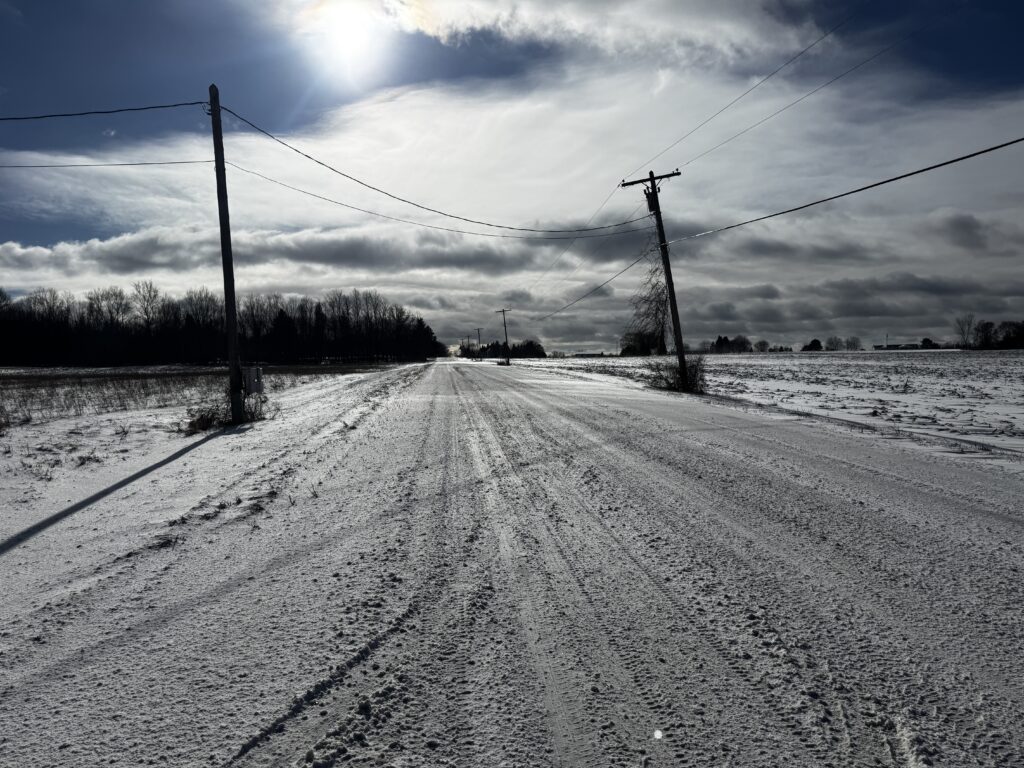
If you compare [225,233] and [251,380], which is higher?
[225,233]

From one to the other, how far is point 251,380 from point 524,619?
1270 centimetres

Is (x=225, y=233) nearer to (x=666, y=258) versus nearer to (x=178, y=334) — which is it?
(x=666, y=258)

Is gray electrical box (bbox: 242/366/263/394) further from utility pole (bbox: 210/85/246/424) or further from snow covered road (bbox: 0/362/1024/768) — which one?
snow covered road (bbox: 0/362/1024/768)

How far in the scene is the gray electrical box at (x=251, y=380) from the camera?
539 inches

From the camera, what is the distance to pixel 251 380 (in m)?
13.8

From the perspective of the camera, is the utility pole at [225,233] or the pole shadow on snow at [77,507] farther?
the utility pole at [225,233]

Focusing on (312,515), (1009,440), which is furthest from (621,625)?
(1009,440)

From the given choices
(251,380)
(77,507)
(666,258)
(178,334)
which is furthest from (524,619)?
(178,334)

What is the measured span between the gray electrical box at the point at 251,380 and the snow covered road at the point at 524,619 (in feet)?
23.9

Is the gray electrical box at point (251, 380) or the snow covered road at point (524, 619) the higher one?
the gray electrical box at point (251, 380)

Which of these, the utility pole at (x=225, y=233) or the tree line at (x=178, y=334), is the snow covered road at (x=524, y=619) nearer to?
the utility pole at (x=225, y=233)

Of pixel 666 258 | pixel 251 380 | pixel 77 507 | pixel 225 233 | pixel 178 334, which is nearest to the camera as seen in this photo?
pixel 77 507

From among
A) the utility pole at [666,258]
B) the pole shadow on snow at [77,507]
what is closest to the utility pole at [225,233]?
the pole shadow on snow at [77,507]

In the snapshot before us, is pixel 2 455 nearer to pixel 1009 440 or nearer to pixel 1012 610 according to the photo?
pixel 1012 610
